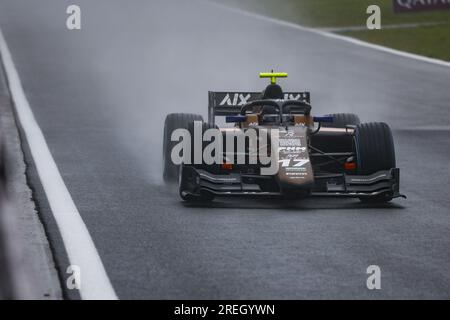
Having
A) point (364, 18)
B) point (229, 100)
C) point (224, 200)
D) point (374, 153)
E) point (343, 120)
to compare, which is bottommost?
point (224, 200)

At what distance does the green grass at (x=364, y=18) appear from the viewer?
34928mm

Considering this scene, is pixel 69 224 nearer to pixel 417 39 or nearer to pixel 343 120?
pixel 343 120

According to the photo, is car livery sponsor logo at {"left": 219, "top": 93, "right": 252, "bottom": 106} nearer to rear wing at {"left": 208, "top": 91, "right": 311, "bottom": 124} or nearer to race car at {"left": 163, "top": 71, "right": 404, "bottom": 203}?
rear wing at {"left": 208, "top": 91, "right": 311, "bottom": 124}

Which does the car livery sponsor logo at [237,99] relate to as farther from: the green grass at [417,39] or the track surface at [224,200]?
the green grass at [417,39]

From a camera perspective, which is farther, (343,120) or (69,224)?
(343,120)

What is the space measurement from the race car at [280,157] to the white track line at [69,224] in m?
1.20

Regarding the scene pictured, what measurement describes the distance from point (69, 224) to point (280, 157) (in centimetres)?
257

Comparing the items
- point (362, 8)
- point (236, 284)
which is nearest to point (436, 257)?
point (236, 284)

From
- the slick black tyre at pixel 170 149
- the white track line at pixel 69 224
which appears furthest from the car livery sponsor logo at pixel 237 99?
the white track line at pixel 69 224

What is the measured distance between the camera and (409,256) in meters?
9.82

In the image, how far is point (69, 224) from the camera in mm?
10812

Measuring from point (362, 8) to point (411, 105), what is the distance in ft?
69.6

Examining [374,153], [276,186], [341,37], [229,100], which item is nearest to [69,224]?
[276,186]

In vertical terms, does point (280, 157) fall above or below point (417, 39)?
below
